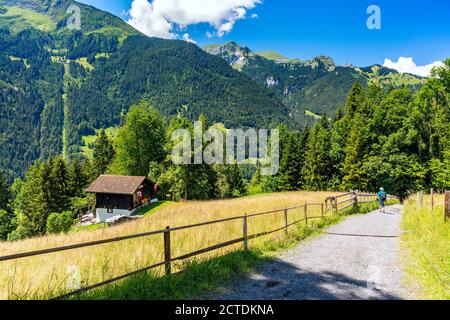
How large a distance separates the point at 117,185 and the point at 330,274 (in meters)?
47.9

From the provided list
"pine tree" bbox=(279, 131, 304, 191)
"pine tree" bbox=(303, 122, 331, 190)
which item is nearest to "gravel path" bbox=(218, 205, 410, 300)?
"pine tree" bbox=(303, 122, 331, 190)

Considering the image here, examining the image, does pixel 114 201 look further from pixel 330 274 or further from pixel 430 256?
pixel 430 256

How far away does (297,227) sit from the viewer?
1459cm

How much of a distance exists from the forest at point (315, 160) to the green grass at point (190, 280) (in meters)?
41.0

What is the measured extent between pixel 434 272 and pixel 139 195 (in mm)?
51494

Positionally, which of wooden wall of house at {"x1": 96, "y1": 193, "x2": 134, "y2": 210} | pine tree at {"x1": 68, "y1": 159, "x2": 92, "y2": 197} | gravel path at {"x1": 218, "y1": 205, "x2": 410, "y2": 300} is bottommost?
wooden wall of house at {"x1": 96, "y1": 193, "x2": 134, "y2": 210}

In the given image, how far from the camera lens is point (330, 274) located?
815 centimetres

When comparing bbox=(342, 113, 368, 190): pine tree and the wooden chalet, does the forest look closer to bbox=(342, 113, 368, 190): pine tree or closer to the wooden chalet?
bbox=(342, 113, 368, 190): pine tree

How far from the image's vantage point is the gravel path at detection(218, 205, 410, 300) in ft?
21.6

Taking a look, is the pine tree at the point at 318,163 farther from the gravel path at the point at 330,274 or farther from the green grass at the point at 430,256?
the gravel path at the point at 330,274

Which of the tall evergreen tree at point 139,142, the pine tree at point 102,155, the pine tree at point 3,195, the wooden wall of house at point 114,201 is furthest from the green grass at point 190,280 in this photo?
the pine tree at point 3,195

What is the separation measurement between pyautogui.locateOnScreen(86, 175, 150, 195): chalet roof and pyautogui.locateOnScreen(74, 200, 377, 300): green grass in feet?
141
